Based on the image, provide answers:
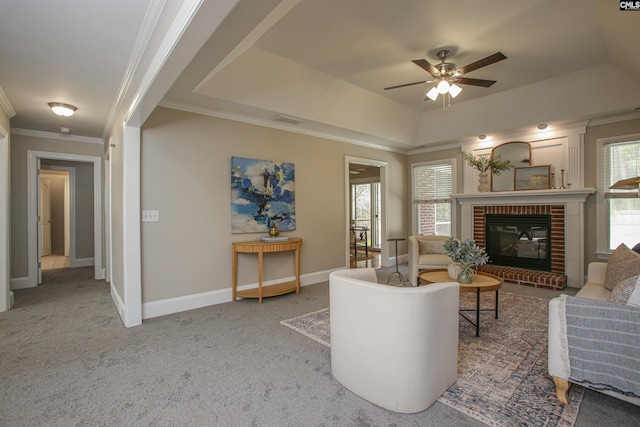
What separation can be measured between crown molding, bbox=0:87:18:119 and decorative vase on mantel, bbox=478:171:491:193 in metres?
6.72

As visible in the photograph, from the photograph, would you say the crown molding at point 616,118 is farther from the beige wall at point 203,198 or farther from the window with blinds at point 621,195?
the beige wall at point 203,198

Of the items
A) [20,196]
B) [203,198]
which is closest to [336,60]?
[203,198]

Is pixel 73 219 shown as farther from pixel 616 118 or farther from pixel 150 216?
pixel 616 118

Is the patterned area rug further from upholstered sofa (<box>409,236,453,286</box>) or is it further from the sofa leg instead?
upholstered sofa (<box>409,236,453,286</box>)

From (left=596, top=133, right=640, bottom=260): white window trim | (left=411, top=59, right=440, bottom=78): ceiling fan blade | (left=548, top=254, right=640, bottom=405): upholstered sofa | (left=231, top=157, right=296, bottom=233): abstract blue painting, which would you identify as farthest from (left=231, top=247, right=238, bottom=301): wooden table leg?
(left=596, top=133, right=640, bottom=260): white window trim

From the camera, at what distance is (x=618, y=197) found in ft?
14.2

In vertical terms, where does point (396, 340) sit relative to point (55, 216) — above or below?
below

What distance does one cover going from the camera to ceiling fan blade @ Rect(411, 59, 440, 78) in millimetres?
3002

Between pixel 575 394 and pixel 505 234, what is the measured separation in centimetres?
387

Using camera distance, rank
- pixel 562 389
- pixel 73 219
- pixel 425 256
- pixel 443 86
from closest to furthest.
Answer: pixel 562 389
pixel 443 86
pixel 425 256
pixel 73 219

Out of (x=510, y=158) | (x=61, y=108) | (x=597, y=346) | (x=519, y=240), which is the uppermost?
(x=61, y=108)

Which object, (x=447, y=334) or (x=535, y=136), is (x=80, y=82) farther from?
(x=535, y=136)

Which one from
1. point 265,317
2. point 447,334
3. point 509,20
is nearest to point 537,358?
point 447,334

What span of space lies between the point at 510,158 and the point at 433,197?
1.56 metres
